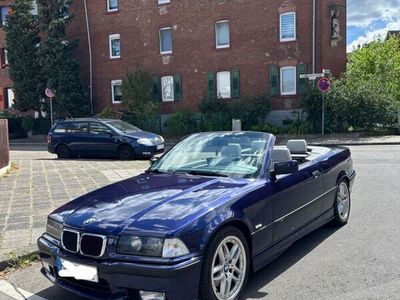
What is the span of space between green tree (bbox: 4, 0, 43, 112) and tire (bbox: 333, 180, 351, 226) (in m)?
29.8

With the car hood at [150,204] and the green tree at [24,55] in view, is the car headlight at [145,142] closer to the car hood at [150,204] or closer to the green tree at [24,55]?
the car hood at [150,204]

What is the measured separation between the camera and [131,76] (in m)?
30.5

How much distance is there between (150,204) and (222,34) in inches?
1059

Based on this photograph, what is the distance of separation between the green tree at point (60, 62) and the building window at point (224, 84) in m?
9.91

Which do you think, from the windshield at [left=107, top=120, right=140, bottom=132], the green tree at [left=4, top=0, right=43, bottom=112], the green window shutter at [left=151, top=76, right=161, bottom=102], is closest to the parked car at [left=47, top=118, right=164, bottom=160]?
the windshield at [left=107, top=120, right=140, bottom=132]

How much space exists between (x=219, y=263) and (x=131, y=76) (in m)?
27.7

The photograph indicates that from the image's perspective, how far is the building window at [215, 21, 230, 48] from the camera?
2942 cm

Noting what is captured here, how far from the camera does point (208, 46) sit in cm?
2986

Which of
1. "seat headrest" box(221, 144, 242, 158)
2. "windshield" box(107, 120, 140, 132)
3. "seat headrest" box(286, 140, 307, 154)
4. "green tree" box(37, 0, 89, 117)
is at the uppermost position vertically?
"green tree" box(37, 0, 89, 117)

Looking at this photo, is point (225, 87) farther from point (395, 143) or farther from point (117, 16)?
point (395, 143)

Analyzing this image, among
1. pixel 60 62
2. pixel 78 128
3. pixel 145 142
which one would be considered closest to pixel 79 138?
pixel 78 128

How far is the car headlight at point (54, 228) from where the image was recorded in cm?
403

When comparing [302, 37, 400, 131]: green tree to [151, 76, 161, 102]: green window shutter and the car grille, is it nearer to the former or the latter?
[151, 76, 161, 102]: green window shutter

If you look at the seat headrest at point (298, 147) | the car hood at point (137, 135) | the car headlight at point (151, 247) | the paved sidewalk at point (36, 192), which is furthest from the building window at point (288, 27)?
the car headlight at point (151, 247)
